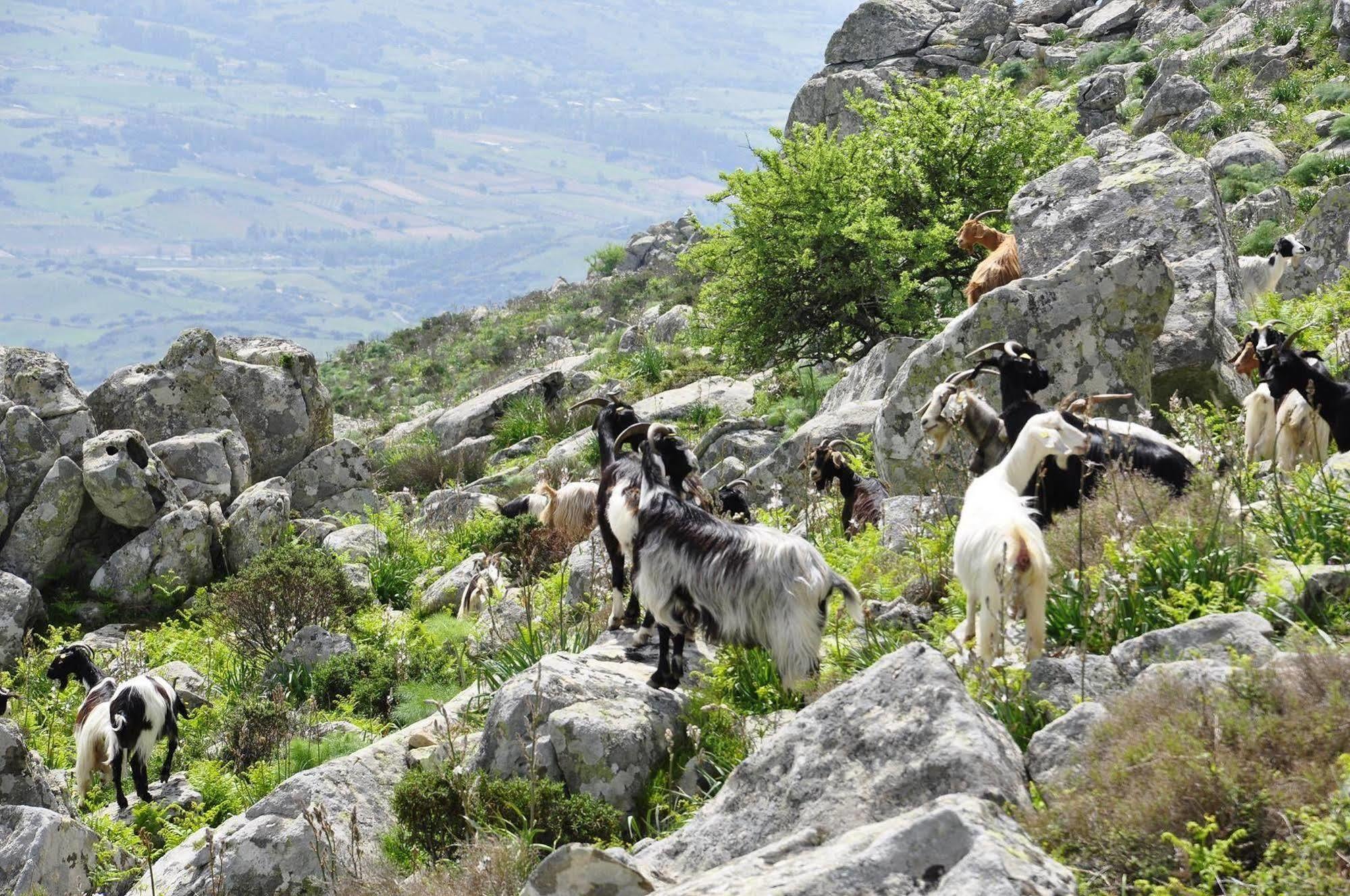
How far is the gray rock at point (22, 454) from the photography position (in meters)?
16.6

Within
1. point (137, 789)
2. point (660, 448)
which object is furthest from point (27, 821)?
point (660, 448)

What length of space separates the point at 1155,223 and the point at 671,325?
15.0 metres

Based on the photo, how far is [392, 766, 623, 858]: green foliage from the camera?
5.81 m

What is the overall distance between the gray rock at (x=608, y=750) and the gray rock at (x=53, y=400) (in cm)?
1347

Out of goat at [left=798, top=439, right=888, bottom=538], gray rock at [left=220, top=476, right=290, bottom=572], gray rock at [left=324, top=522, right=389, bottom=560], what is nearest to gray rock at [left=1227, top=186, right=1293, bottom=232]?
goat at [left=798, top=439, right=888, bottom=538]

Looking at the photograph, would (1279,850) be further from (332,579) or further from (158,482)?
(158,482)

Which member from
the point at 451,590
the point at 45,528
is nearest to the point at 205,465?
the point at 45,528

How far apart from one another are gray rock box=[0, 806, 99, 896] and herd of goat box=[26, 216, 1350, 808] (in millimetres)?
2067

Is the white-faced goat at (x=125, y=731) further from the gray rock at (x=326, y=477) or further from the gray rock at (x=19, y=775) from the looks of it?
the gray rock at (x=326, y=477)

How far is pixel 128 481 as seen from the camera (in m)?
16.6

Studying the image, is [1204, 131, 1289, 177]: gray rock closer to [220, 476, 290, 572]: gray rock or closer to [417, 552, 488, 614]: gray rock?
[417, 552, 488, 614]: gray rock

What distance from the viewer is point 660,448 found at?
7312 mm

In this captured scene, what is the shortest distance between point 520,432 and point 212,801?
12326 mm

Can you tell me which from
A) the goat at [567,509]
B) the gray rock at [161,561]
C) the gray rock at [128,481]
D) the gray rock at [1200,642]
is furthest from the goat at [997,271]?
the gray rock at [128,481]
